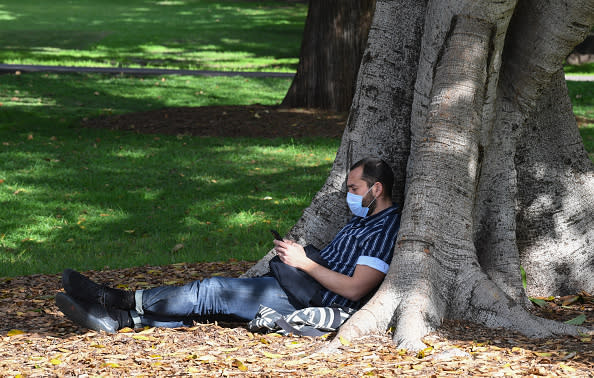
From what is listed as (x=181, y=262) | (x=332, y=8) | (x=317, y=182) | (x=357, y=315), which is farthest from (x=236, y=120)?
(x=357, y=315)

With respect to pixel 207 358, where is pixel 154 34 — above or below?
above

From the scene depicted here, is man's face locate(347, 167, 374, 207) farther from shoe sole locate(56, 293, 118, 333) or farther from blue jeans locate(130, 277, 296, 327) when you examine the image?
shoe sole locate(56, 293, 118, 333)

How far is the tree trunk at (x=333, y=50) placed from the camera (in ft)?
44.1

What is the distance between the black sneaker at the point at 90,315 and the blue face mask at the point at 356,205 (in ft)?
5.09

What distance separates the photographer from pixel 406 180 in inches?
207

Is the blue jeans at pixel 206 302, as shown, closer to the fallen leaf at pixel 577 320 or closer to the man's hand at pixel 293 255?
the man's hand at pixel 293 255

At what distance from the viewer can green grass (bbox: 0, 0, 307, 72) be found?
25500mm

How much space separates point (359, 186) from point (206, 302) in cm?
117

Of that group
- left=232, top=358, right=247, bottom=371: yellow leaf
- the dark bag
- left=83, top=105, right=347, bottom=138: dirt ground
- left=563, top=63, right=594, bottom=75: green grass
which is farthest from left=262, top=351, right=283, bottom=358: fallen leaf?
left=563, top=63, right=594, bottom=75: green grass

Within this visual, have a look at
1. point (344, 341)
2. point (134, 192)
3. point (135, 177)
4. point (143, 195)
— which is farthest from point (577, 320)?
point (135, 177)

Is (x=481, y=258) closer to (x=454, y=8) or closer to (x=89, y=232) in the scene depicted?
(x=454, y=8)

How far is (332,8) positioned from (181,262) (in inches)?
296

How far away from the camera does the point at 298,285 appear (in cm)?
477

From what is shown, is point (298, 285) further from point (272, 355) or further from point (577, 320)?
point (577, 320)
